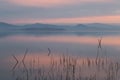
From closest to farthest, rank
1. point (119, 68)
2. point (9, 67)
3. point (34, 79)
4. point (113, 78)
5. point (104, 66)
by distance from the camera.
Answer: point (113, 78), point (34, 79), point (119, 68), point (104, 66), point (9, 67)

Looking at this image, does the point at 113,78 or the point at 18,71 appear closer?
the point at 113,78

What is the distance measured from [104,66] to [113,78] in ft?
11.5

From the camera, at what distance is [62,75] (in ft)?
55.4

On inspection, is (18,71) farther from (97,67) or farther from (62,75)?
(97,67)

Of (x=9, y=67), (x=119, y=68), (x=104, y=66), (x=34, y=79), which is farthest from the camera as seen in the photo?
(x=9, y=67)

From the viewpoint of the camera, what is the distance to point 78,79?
15859 mm

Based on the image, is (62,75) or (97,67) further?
(97,67)

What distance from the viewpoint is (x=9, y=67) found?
21938 mm

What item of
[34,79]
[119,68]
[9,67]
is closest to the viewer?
[34,79]

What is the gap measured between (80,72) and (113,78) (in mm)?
3515

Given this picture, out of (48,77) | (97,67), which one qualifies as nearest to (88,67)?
(97,67)

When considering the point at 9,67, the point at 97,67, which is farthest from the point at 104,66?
the point at 9,67

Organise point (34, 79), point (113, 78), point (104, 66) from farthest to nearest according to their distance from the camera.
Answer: point (104, 66) → point (34, 79) → point (113, 78)

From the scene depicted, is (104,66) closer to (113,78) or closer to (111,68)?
(111,68)
